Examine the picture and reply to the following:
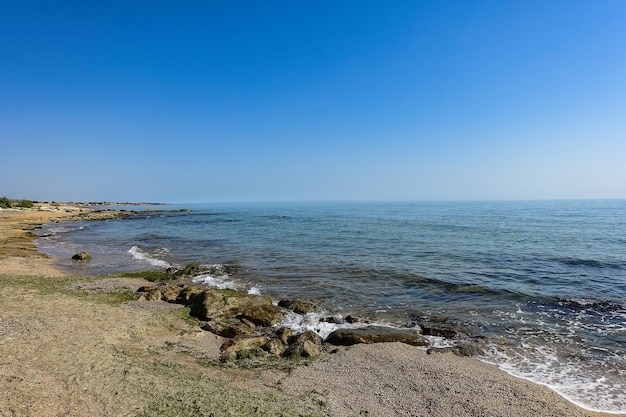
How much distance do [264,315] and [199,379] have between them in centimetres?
565

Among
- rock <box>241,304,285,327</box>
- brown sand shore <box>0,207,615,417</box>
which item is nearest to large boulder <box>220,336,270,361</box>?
brown sand shore <box>0,207,615,417</box>

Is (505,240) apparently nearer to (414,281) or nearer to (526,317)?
(414,281)

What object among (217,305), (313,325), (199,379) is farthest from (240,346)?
(217,305)

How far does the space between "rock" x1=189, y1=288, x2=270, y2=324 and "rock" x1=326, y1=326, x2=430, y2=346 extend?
4.40m

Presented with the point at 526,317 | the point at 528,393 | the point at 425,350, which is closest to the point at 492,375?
the point at 528,393

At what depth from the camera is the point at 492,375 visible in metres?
9.06

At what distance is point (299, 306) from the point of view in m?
15.2

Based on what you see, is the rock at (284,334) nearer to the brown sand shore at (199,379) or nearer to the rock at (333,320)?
the brown sand shore at (199,379)

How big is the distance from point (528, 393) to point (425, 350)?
3276 mm

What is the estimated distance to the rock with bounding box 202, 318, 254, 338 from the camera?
1170 cm

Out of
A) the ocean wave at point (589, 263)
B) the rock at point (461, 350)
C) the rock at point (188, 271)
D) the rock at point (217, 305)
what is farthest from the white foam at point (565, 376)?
the rock at point (188, 271)

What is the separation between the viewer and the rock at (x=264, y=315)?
13231mm

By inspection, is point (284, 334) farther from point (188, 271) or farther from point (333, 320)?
point (188, 271)

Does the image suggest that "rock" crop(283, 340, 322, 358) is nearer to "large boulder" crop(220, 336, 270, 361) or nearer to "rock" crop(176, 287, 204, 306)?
"large boulder" crop(220, 336, 270, 361)
